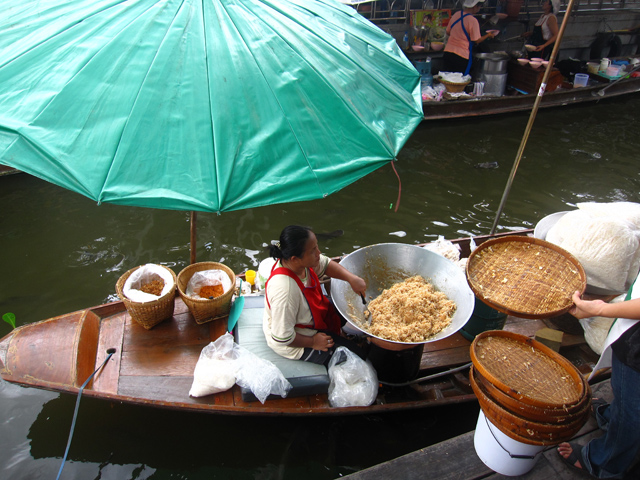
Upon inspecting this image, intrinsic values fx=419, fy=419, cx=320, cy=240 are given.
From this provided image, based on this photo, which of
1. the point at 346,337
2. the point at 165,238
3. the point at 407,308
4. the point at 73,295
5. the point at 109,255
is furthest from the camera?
the point at 165,238

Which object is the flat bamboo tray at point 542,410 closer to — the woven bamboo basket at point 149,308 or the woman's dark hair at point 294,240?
the woman's dark hair at point 294,240

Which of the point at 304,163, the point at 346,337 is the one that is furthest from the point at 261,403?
the point at 304,163

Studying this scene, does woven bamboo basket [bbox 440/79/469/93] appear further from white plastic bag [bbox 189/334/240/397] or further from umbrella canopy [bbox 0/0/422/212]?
white plastic bag [bbox 189/334/240/397]

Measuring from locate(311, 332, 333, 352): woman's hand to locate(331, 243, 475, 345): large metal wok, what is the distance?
24cm

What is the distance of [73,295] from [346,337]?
357cm

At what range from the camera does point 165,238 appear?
19.5 feet

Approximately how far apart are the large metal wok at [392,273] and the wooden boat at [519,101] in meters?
6.32

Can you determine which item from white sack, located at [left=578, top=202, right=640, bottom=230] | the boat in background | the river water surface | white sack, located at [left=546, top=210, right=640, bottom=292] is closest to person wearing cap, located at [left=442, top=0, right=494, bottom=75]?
the boat in background

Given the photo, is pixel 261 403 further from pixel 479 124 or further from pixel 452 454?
pixel 479 124

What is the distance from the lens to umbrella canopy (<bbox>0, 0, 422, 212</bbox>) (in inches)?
74.3

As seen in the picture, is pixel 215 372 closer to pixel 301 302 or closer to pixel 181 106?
pixel 301 302

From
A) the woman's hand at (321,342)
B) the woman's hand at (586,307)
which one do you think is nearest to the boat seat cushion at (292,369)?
the woman's hand at (321,342)

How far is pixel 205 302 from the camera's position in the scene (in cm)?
328

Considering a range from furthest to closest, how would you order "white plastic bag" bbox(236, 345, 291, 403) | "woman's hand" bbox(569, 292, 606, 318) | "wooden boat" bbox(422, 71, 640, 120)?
"wooden boat" bbox(422, 71, 640, 120) < "white plastic bag" bbox(236, 345, 291, 403) < "woman's hand" bbox(569, 292, 606, 318)
